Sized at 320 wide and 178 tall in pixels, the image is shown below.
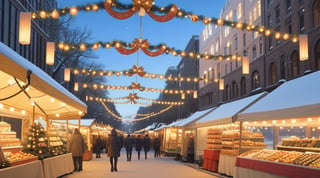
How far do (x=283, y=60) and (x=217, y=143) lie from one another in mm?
14657

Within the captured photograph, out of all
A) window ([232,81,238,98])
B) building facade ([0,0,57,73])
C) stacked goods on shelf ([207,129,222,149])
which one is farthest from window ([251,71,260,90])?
building facade ([0,0,57,73])

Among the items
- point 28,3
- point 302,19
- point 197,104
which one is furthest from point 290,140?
point 197,104

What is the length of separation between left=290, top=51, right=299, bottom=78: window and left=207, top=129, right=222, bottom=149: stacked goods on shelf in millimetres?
11449

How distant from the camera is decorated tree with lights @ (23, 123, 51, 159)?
1419 centimetres

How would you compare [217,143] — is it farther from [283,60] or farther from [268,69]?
[268,69]

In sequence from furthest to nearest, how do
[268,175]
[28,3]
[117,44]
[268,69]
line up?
1. [28,3]
2. [268,69]
3. [117,44]
4. [268,175]

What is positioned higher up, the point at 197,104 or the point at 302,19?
the point at 302,19

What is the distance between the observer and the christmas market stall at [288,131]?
1059 centimetres

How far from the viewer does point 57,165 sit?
1541cm

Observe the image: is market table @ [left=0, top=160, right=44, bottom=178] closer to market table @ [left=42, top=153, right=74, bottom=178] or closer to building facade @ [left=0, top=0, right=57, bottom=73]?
market table @ [left=42, top=153, right=74, bottom=178]

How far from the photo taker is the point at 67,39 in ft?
161

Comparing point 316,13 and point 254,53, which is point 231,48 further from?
point 316,13

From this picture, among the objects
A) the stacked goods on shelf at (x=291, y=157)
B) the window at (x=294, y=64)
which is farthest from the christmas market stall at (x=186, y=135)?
the stacked goods on shelf at (x=291, y=157)

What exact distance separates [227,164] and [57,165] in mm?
6418
